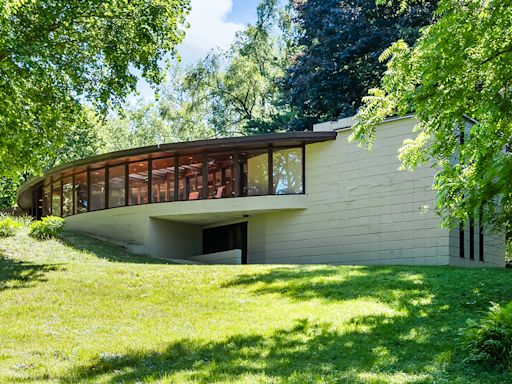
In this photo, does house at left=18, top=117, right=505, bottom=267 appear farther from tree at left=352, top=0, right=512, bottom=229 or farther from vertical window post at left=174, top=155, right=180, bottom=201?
tree at left=352, top=0, right=512, bottom=229

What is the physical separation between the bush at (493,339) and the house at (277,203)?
8.28 metres

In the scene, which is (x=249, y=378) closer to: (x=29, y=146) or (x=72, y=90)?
(x=29, y=146)

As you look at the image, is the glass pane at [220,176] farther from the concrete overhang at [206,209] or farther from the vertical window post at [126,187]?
the vertical window post at [126,187]

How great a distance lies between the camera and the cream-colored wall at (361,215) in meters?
16.0

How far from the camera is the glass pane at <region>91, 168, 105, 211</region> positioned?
74.1ft

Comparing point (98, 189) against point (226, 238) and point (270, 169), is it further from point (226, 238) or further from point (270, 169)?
point (270, 169)

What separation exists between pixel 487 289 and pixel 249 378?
598 centimetres

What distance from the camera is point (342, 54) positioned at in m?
27.2

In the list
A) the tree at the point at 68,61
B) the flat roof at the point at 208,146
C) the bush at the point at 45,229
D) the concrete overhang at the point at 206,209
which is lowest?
the bush at the point at 45,229

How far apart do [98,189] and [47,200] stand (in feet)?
17.6

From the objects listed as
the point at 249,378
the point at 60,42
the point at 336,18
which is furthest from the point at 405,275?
the point at 336,18

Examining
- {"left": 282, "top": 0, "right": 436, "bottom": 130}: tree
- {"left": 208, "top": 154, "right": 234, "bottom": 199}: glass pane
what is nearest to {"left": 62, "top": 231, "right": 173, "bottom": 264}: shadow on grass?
{"left": 208, "top": 154, "right": 234, "bottom": 199}: glass pane

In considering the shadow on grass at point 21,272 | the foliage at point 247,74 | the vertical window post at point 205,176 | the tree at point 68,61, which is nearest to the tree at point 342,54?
the foliage at point 247,74

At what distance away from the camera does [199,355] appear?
6.83 meters
